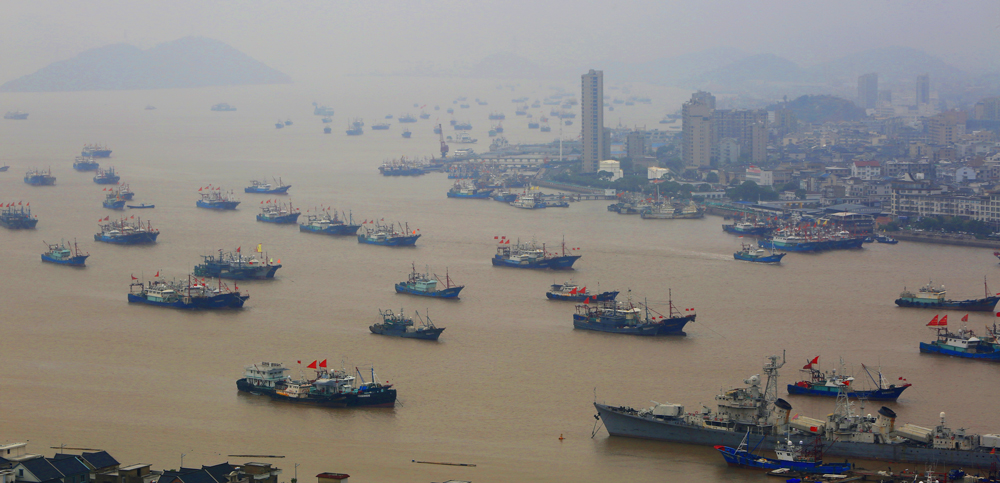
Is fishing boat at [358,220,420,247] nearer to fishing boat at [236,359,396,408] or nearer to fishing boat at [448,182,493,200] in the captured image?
fishing boat at [448,182,493,200]

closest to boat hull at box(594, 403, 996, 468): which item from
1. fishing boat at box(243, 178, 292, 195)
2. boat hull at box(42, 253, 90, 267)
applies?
boat hull at box(42, 253, 90, 267)

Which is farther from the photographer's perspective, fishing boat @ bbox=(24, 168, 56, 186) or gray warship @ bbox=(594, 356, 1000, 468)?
fishing boat @ bbox=(24, 168, 56, 186)

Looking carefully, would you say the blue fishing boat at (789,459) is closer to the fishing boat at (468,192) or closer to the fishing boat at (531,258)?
the fishing boat at (531,258)

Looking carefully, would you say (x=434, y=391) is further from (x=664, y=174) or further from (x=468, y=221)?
(x=664, y=174)

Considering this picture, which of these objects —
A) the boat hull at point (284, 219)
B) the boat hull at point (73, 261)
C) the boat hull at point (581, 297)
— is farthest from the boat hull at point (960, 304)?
the boat hull at point (284, 219)

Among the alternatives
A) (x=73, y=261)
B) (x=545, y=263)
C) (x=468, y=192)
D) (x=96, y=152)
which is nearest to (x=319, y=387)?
(x=545, y=263)

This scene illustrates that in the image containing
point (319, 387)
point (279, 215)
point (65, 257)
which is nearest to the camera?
point (319, 387)

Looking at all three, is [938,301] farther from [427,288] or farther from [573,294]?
[427,288]
